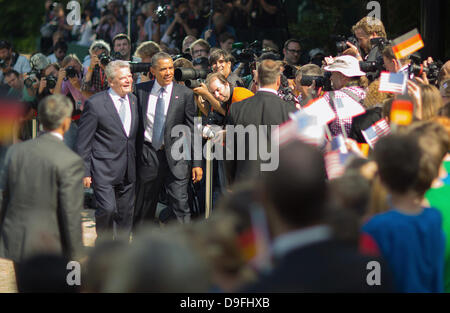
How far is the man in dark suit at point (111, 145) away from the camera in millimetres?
6848

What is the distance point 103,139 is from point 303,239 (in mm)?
4960

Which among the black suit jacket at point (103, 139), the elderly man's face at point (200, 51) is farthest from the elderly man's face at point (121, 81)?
the elderly man's face at point (200, 51)

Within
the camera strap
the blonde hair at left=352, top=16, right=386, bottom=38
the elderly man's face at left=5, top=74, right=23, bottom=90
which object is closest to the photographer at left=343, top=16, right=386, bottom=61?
the blonde hair at left=352, top=16, right=386, bottom=38

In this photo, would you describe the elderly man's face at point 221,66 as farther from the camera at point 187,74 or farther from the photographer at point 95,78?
the photographer at point 95,78

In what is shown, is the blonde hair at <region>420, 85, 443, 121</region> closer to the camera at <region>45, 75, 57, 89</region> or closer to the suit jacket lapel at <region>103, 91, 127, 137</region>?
the suit jacket lapel at <region>103, 91, 127, 137</region>

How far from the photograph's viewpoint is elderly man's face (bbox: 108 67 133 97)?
7.02 metres

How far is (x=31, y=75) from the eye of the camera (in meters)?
10.8

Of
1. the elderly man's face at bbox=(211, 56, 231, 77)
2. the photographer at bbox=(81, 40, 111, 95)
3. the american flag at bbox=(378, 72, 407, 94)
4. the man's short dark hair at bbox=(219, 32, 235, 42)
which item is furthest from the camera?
the man's short dark hair at bbox=(219, 32, 235, 42)

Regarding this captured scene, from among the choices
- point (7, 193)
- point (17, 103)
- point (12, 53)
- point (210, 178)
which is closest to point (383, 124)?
point (7, 193)

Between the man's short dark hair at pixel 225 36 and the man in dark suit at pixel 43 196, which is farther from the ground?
the man's short dark hair at pixel 225 36

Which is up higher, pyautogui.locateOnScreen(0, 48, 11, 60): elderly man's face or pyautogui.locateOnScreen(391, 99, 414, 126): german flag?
pyautogui.locateOnScreen(0, 48, 11, 60): elderly man's face

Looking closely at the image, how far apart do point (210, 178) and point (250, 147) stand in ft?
6.48

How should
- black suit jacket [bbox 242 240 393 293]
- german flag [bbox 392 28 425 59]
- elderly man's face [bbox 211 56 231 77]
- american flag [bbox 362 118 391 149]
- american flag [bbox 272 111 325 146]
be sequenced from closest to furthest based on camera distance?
A: 1. black suit jacket [bbox 242 240 393 293]
2. american flag [bbox 272 111 325 146]
3. american flag [bbox 362 118 391 149]
4. german flag [bbox 392 28 425 59]
5. elderly man's face [bbox 211 56 231 77]

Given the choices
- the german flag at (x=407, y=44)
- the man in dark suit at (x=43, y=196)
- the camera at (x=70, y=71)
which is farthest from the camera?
the camera at (x=70, y=71)
